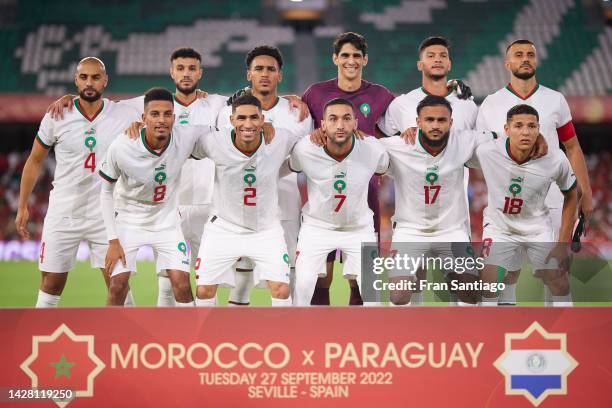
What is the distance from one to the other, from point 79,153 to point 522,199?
3.38 metres

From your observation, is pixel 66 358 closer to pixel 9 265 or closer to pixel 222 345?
pixel 222 345

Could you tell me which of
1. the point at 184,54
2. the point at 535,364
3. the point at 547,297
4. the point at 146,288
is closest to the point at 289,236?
the point at 184,54

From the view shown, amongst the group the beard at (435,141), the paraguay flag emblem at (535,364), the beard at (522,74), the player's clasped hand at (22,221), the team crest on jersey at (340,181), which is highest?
the beard at (522,74)

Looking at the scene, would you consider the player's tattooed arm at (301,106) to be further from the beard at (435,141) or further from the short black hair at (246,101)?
the beard at (435,141)

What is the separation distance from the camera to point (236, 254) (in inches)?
229

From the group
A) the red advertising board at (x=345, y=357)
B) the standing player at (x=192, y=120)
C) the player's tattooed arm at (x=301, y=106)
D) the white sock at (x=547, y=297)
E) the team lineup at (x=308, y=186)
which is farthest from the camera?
the standing player at (x=192, y=120)

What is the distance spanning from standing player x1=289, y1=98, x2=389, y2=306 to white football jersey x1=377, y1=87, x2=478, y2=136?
0.57 m

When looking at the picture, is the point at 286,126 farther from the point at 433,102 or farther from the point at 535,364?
the point at 535,364

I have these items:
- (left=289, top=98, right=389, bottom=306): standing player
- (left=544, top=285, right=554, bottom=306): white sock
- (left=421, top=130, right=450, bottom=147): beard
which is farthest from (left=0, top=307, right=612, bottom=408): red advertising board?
(left=421, top=130, right=450, bottom=147): beard

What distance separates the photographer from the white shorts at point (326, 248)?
230 inches

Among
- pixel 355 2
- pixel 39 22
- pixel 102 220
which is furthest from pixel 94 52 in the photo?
pixel 102 220

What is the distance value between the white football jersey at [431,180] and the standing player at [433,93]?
13.2 inches

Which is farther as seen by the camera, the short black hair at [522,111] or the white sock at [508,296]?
the white sock at [508,296]

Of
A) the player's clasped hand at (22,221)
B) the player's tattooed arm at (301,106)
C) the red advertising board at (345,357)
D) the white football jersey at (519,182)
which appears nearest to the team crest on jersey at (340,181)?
the player's tattooed arm at (301,106)
